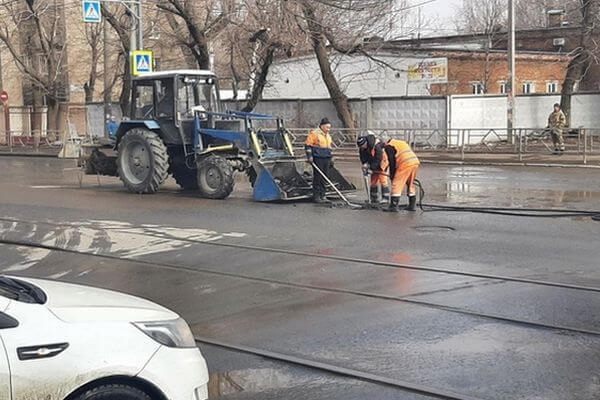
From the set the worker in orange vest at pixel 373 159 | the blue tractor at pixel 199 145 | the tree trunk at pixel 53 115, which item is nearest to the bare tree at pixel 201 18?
the blue tractor at pixel 199 145

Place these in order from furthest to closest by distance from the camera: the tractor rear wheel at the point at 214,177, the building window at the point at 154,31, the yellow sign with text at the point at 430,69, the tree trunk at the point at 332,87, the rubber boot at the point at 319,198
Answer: the yellow sign with text at the point at 430,69 → the building window at the point at 154,31 → the tree trunk at the point at 332,87 → the tractor rear wheel at the point at 214,177 → the rubber boot at the point at 319,198

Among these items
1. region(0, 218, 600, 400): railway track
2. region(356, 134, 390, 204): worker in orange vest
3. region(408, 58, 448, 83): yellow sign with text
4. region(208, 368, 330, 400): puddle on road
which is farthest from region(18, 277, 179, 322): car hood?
region(408, 58, 448, 83): yellow sign with text

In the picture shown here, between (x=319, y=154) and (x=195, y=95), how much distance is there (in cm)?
370

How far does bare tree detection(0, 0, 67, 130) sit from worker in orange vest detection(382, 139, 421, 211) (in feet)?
88.5

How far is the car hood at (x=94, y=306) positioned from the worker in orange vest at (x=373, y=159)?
34.4 feet

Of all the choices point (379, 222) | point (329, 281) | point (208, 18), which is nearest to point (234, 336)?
point (329, 281)

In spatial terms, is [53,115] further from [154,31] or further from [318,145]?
[318,145]

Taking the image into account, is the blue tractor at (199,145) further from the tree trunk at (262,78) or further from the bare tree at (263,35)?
the tree trunk at (262,78)

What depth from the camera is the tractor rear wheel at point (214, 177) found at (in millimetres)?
16688

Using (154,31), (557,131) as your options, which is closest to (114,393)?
(557,131)

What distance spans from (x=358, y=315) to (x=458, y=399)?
2317 mm

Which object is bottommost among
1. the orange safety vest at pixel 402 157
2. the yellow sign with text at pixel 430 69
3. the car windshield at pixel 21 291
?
the car windshield at pixel 21 291

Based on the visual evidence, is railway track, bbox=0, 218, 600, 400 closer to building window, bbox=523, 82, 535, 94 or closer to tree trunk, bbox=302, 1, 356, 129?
tree trunk, bbox=302, 1, 356, 129

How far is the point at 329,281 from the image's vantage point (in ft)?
29.9
